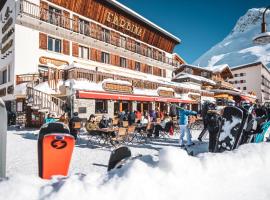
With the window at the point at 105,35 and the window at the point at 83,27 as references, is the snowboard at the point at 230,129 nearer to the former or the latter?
the window at the point at 83,27

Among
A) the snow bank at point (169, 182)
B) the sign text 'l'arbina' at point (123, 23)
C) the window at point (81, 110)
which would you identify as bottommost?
the snow bank at point (169, 182)

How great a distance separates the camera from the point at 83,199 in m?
2.36

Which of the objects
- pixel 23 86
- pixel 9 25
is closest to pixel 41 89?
pixel 23 86

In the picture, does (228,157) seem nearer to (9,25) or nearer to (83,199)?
(83,199)

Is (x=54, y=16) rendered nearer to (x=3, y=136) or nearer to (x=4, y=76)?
(x=4, y=76)

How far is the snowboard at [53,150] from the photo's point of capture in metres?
3.44

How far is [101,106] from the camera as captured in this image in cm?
1936

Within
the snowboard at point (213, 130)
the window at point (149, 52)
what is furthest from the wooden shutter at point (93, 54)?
the snowboard at point (213, 130)

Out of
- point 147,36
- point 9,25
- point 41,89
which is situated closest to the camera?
point 41,89

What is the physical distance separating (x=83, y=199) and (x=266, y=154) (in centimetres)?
269

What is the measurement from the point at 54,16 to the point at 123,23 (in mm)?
9457

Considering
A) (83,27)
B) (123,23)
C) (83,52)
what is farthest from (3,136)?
(123,23)

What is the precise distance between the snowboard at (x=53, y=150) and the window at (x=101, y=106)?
15245mm

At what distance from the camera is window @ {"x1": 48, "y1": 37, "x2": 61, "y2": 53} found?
20844 mm
